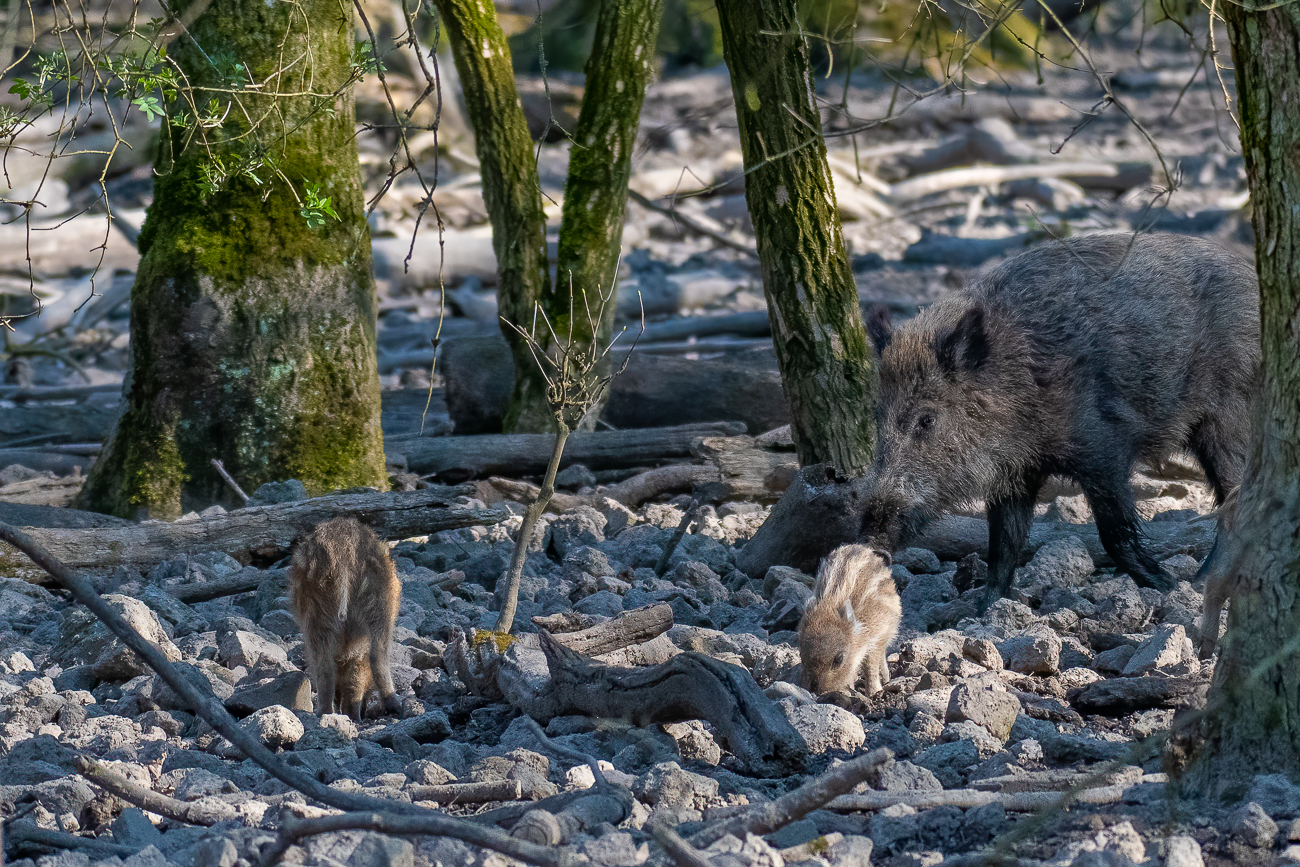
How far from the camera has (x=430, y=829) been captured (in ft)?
8.52

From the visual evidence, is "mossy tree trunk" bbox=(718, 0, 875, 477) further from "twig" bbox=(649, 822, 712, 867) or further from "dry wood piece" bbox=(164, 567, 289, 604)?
"twig" bbox=(649, 822, 712, 867)

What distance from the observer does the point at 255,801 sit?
3496 mm

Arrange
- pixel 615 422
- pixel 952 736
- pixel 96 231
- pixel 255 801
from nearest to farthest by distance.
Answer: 1. pixel 255 801
2. pixel 952 736
3. pixel 615 422
4. pixel 96 231

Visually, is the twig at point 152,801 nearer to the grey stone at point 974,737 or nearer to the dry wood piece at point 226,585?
the grey stone at point 974,737

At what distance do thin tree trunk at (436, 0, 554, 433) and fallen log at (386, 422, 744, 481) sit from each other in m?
0.51

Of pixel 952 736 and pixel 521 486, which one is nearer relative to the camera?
pixel 952 736

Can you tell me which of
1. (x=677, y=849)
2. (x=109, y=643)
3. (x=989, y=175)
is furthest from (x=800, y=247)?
(x=989, y=175)

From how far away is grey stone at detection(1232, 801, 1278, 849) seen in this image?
9.42 ft

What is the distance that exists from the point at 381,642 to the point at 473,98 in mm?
4586

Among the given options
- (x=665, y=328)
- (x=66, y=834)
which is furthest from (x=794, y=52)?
(x=665, y=328)

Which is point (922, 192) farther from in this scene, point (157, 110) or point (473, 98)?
point (157, 110)

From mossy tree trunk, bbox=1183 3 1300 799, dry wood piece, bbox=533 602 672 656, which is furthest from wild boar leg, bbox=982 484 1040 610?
mossy tree trunk, bbox=1183 3 1300 799

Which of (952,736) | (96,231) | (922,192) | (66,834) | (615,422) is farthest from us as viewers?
(922,192)

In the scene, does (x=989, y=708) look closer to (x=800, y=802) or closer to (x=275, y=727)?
(x=800, y=802)
